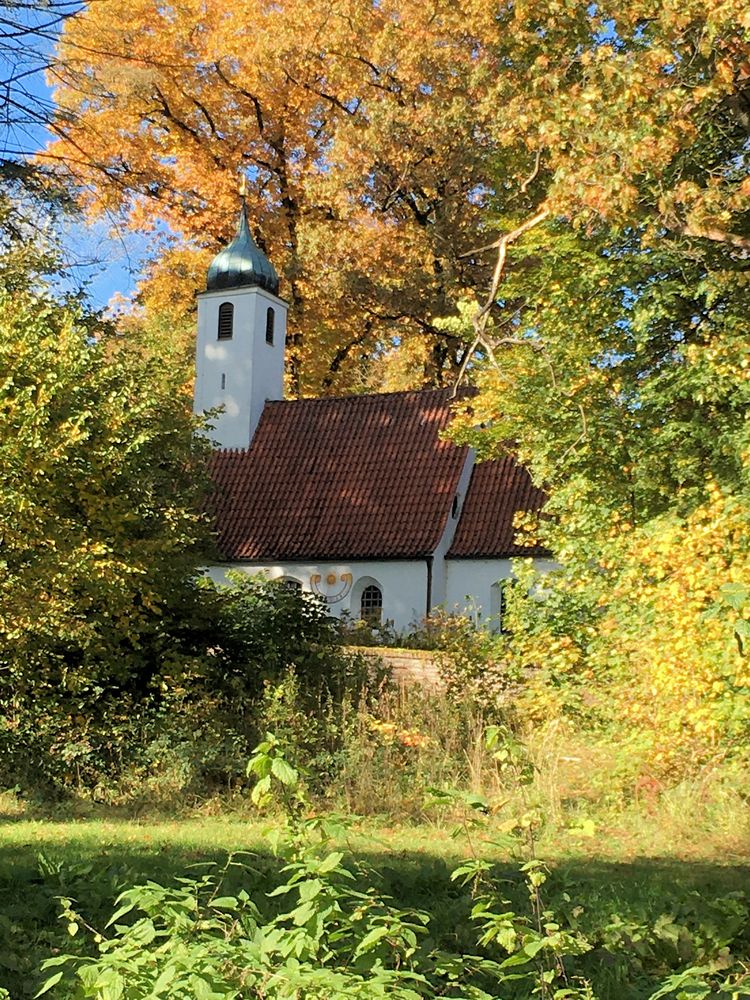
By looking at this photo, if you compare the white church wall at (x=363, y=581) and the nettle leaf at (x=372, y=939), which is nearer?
the nettle leaf at (x=372, y=939)

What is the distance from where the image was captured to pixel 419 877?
7.46 m

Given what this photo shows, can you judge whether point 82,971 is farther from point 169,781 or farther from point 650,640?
point 169,781

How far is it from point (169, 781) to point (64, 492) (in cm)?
323

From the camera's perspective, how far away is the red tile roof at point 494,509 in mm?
26906

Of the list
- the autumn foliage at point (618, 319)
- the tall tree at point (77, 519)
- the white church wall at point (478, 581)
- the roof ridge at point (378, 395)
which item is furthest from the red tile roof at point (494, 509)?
the tall tree at point (77, 519)

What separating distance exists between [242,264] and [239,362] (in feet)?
9.82

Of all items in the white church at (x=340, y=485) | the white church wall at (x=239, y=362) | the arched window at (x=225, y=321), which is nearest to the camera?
the white church at (x=340, y=485)

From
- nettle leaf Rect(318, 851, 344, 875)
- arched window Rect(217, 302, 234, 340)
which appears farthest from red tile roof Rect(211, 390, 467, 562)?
nettle leaf Rect(318, 851, 344, 875)

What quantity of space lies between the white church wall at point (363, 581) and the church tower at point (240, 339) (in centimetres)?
560

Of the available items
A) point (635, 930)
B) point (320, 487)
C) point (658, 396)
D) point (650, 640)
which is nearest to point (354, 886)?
point (635, 930)

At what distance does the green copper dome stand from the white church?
0.04 meters

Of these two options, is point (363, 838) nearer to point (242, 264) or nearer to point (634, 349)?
point (634, 349)

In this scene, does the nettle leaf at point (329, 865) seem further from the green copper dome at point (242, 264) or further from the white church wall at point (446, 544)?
the green copper dome at point (242, 264)

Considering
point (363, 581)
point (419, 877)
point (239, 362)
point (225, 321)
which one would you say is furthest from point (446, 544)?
point (419, 877)
